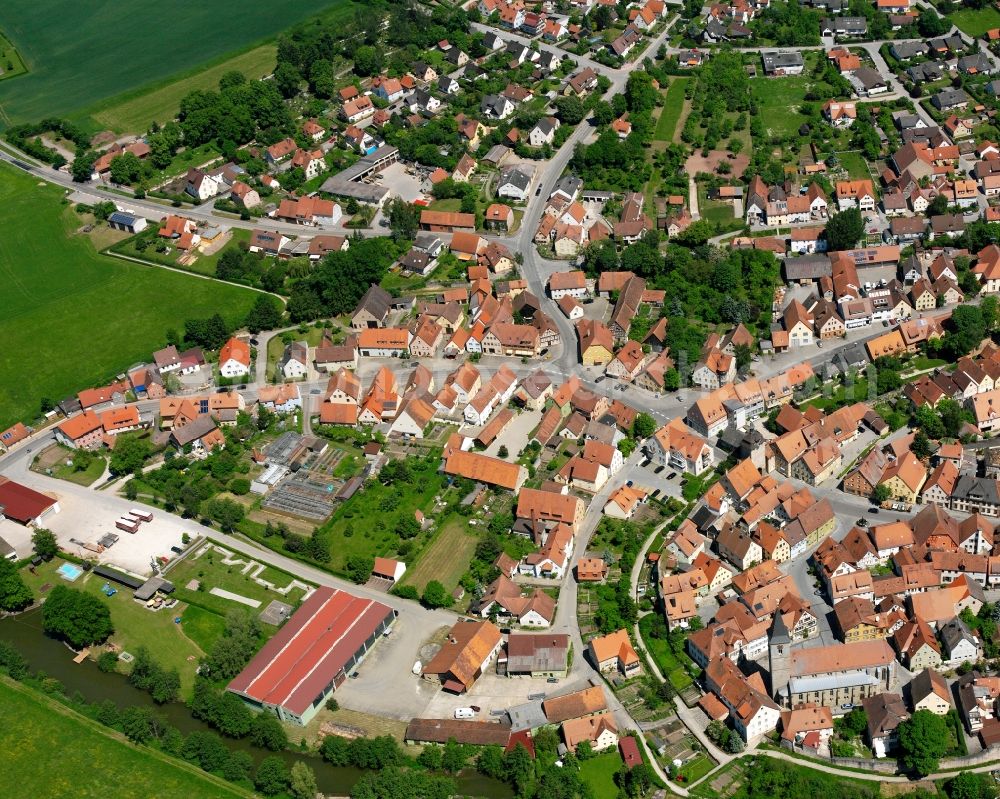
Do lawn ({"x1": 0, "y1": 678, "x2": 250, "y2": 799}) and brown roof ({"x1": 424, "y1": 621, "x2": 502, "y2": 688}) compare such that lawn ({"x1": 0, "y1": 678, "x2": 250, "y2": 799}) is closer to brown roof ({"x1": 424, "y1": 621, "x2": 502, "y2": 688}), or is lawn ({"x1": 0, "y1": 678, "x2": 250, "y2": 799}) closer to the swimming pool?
the swimming pool

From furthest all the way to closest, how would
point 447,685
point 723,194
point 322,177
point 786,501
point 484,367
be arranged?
point 322,177 → point 723,194 → point 484,367 → point 786,501 → point 447,685

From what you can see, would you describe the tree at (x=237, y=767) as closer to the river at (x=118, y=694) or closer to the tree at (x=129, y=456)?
the river at (x=118, y=694)

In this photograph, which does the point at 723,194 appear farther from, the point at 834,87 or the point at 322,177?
the point at 322,177

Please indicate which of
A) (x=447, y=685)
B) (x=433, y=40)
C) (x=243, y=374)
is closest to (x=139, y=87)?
(x=433, y=40)

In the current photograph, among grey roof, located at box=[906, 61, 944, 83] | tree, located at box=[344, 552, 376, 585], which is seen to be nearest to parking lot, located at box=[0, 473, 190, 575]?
tree, located at box=[344, 552, 376, 585]

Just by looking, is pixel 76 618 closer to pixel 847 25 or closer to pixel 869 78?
pixel 869 78

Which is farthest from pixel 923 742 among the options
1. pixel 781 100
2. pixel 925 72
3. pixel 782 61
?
pixel 782 61

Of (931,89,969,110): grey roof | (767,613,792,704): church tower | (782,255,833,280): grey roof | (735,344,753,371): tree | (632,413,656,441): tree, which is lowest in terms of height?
(767,613,792,704): church tower
